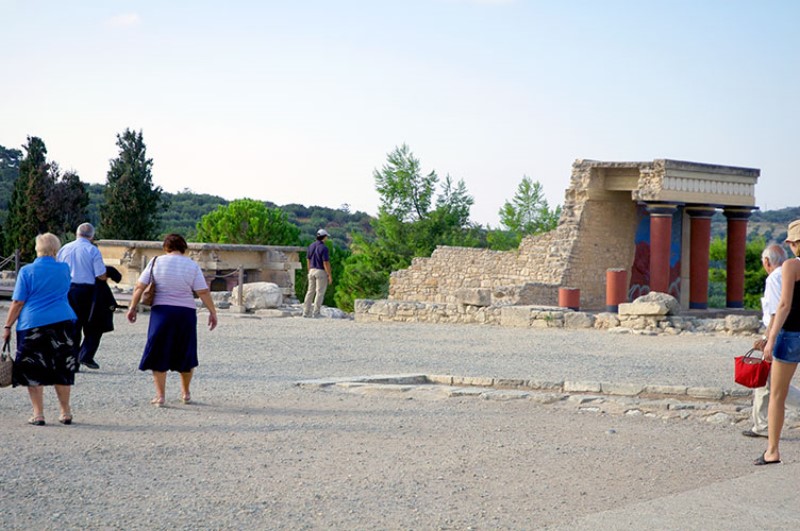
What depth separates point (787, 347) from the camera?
6.64m

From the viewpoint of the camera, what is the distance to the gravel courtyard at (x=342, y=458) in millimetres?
5203

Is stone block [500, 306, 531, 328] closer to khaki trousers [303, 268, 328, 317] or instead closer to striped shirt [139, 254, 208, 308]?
khaki trousers [303, 268, 328, 317]

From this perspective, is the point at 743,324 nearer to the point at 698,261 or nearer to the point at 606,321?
the point at 606,321

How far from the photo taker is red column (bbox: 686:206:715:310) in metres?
27.1

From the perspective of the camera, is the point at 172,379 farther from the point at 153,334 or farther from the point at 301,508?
the point at 301,508

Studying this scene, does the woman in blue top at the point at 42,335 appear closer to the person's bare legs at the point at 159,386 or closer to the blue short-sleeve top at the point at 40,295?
the blue short-sleeve top at the point at 40,295

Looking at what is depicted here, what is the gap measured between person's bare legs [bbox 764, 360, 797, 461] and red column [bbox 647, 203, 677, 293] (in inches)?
755

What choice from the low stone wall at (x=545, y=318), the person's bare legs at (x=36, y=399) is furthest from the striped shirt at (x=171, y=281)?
the low stone wall at (x=545, y=318)

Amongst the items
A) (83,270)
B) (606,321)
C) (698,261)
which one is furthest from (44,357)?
(698,261)

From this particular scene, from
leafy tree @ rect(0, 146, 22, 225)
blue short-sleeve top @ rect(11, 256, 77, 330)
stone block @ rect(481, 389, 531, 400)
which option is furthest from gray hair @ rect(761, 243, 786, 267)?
leafy tree @ rect(0, 146, 22, 225)

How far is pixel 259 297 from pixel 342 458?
52.8ft

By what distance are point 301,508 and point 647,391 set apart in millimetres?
5471

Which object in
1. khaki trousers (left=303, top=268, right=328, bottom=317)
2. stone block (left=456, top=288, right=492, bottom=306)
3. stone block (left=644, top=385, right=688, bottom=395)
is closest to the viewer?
stone block (left=644, top=385, right=688, bottom=395)

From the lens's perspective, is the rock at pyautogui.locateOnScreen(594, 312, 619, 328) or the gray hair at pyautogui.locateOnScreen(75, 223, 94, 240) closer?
the gray hair at pyautogui.locateOnScreen(75, 223, 94, 240)
